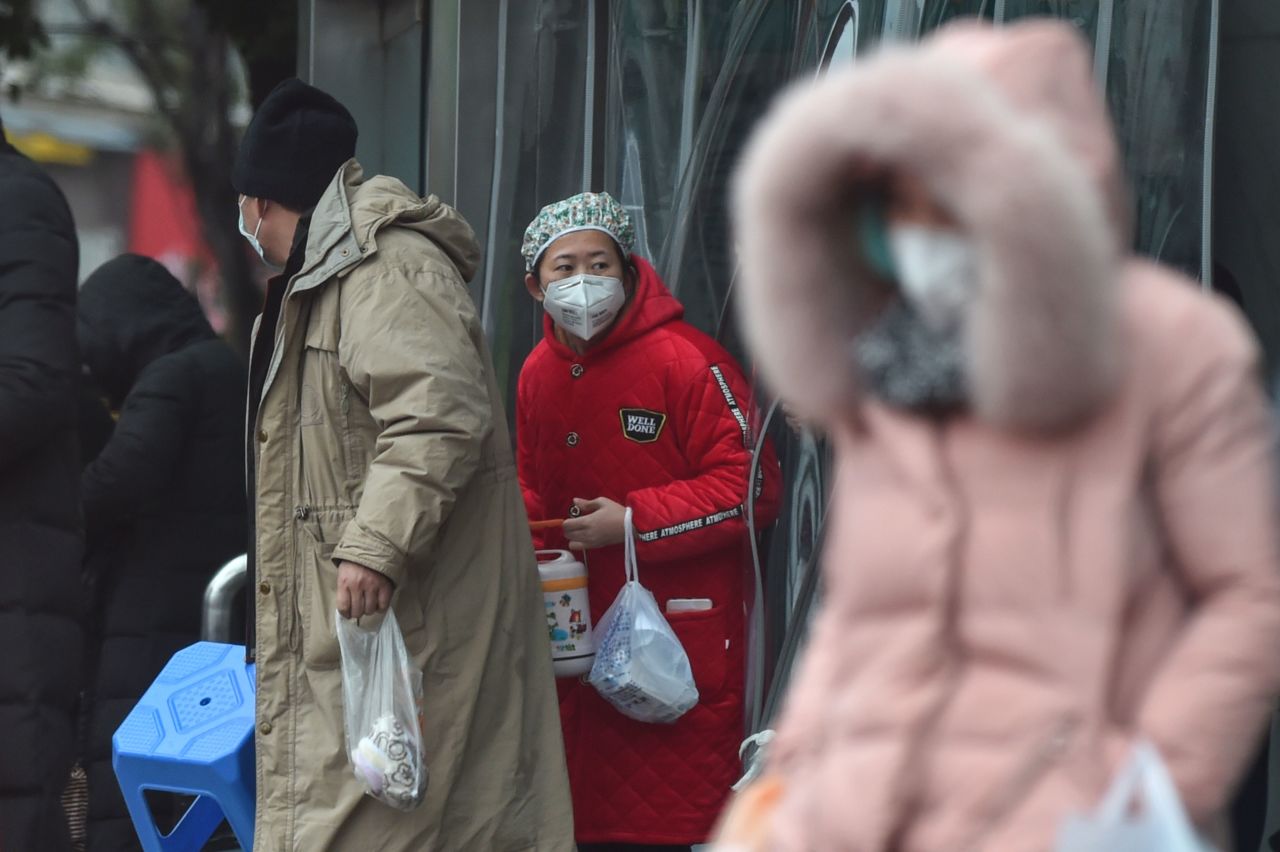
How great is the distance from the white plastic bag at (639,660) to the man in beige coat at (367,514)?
15.1 inches

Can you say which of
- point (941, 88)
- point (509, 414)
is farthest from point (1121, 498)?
point (509, 414)

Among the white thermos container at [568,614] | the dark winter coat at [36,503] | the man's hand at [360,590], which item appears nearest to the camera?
the man's hand at [360,590]

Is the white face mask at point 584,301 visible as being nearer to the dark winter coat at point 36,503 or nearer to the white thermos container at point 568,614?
the white thermos container at point 568,614

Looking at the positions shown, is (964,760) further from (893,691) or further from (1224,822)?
(1224,822)

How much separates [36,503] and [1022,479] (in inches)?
114

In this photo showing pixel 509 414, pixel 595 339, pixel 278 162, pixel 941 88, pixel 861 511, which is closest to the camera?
pixel 941 88

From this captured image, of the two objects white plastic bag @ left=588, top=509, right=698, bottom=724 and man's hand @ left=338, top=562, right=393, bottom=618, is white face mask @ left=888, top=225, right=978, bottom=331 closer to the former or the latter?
man's hand @ left=338, top=562, right=393, bottom=618

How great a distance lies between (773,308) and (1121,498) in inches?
18.4

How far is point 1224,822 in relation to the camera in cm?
200

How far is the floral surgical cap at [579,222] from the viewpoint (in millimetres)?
4594

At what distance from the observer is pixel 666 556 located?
444cm

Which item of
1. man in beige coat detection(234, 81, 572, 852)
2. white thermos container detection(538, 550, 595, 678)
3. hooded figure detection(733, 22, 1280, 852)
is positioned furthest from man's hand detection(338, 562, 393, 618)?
hooded figure detection(733, 22, 1280, 852)

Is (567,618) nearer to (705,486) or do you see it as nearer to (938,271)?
(705,486)

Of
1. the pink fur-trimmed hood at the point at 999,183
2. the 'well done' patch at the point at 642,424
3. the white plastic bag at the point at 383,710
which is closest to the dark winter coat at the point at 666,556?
the 'well done' patch at the point at 642,424
